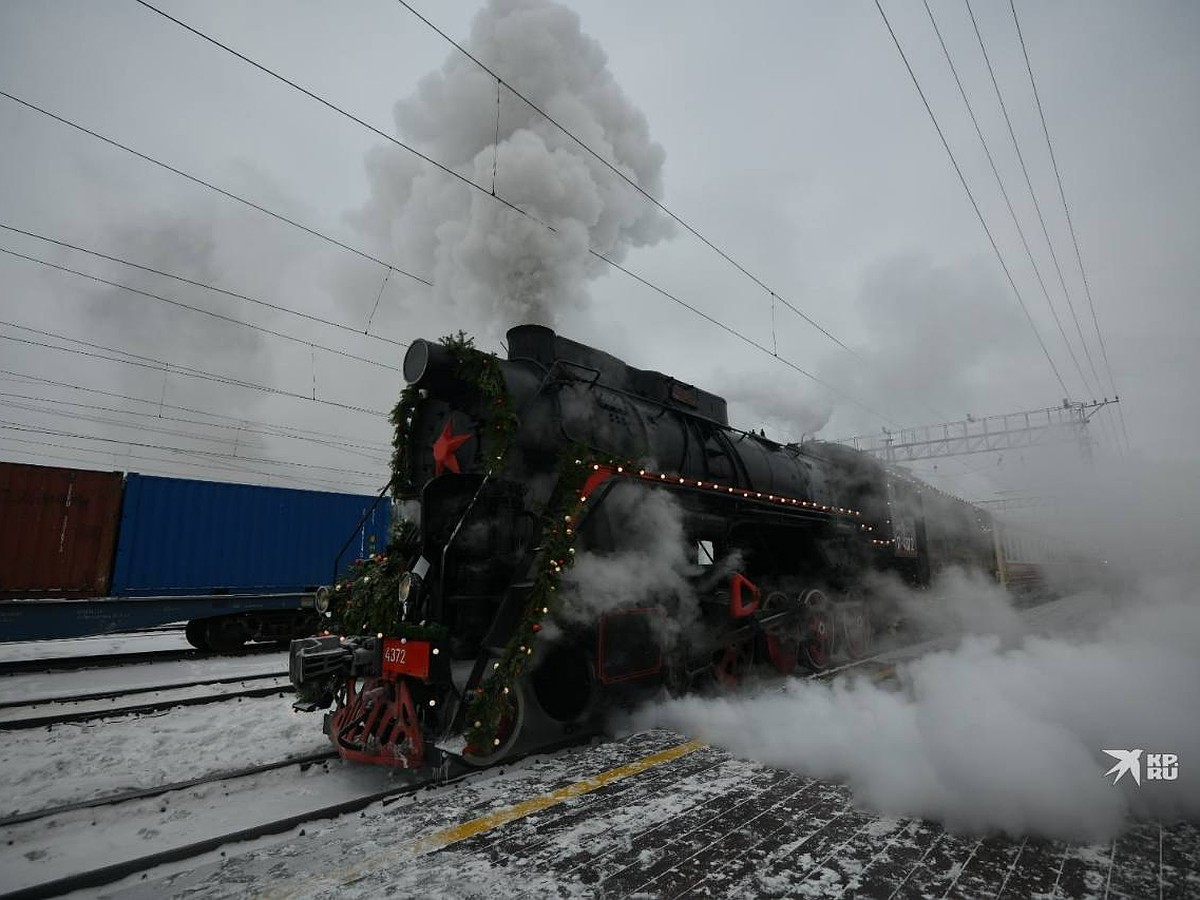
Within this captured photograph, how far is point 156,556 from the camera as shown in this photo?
9.62 metres

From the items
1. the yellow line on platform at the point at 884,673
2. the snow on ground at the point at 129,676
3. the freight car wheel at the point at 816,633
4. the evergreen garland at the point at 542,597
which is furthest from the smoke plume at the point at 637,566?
the snow on ground at the point at 129,676

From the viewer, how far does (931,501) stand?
1124 cm

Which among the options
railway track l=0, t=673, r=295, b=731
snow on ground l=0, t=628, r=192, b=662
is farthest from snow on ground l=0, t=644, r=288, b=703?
snow on ground l=0, t=628, r=192, b=662

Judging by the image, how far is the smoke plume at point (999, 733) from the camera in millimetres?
3039

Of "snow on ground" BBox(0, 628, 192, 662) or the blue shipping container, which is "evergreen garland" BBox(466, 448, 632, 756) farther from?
"snow on ground" BBox(0, 628, 192, 662)

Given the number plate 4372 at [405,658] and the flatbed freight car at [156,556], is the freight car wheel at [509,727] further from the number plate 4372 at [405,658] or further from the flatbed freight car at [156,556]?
the flatbed freight car at [156,556]

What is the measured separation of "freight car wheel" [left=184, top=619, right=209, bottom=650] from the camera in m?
10.3

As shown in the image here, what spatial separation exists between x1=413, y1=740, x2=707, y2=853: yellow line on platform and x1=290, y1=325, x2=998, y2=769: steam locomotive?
50 centimetres

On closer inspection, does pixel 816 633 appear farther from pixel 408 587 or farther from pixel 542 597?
pixel 408 587

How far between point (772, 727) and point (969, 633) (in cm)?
792

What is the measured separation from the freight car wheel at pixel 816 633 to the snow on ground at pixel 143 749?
5.19 metres

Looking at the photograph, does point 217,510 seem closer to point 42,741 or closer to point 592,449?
point 42,741

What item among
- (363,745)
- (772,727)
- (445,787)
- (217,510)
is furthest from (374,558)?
(217,510)

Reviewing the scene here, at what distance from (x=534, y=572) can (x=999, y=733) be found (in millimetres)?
2954
